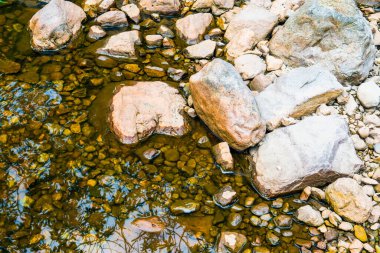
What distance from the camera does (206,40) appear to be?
471 centimetres

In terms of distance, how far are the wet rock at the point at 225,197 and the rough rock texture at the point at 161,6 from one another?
267 centimetres

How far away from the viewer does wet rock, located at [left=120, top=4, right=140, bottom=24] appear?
4.98 meters

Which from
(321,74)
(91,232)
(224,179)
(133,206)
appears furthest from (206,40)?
(91,232)

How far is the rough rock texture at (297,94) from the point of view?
12.4 ft

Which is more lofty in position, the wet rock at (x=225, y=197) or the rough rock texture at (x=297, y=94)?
the rough rock texture at (x=297, y=94)

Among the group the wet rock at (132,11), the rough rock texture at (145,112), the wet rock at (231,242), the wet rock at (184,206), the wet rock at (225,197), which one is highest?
the wet rock at (132,11)

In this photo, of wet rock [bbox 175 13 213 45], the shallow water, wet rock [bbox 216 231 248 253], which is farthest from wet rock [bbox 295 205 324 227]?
wet rock [bbox 175 13 213 45]

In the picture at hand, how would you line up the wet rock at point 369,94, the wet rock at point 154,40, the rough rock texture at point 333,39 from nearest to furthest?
the wet rock at point 369,94
the rough rock texture at point 333,39
the wet rock at point 154,40

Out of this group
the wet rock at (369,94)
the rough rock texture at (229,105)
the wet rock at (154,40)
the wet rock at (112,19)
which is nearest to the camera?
the rough rock texture at (229,105)

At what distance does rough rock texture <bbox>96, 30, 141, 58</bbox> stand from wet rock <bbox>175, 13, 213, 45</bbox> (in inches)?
A: 24.5

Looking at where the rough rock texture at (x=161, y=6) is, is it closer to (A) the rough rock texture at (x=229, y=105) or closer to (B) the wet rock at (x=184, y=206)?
(A) the rough rock texture at (x=229, y=105)

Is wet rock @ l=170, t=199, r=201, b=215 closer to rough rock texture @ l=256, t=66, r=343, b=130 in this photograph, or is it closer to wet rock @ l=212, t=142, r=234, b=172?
wet rock @ l=212, t=142, r=234, b=172

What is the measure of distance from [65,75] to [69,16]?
829 mm

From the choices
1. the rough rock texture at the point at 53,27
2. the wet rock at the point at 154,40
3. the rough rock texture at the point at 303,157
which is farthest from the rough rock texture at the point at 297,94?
the rough rock texture at the point at 53,27
